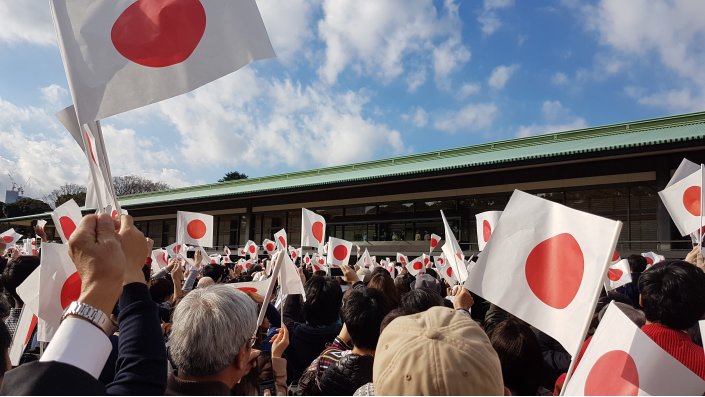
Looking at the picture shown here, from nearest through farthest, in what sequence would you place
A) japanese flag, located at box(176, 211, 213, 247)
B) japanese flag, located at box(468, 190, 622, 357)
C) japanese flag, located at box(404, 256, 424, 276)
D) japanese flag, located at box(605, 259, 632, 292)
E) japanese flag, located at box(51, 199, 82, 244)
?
japanese flag, located at box(468, 190, 622, 357) < japanese flag, located at box(51, 199, 82, 244) < japanese flag, located at box(605, 259, 632, 292) < japanese flag, located at box(176, 211, 213, 247) < japanese flag, located at box(404, 256, 424, 276)

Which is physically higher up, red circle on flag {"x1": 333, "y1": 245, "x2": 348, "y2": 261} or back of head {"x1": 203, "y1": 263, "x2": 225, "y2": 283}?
red circle on flag {"x1": 333, "y1": 245, "x2": 348, "y2": 261}

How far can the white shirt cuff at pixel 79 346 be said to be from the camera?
1078 mm

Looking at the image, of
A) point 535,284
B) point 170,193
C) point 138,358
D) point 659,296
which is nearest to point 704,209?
point 659,296

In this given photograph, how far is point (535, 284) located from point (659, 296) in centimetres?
59

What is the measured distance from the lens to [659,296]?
2.29 metres

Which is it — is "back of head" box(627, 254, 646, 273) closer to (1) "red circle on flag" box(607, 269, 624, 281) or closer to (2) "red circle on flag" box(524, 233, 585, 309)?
(1) "red circle on flag" box(607, 269, 624, 281)

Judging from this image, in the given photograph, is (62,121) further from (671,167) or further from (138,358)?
(671,167)

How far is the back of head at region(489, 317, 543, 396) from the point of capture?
220 centimetres

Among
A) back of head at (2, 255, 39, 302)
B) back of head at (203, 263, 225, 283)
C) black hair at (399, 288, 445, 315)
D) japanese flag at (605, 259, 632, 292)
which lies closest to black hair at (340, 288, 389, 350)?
black hair at (399, 288, 445, 315)

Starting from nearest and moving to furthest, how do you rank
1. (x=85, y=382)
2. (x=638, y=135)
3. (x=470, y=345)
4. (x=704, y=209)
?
(x=85, y=382), (x=470, y=345), (x=704, y=209), (x=638, y=135)

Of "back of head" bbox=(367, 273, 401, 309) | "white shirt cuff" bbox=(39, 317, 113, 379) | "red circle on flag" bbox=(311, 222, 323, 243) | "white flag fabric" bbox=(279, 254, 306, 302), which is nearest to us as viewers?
"white shirt cuff" bbox=(39, 317, 113, 379)

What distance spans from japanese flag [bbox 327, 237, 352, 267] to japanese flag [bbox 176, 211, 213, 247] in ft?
6.86

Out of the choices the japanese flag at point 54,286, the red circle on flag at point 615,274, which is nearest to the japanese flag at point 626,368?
the japanese flag at point 54,286

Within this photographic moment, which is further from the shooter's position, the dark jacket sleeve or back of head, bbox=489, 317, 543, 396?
back of head, bbox=489, 317, 543, 396
